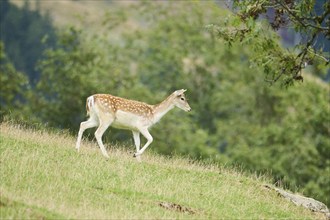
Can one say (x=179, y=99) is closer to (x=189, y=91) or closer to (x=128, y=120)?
(x=128, y=120)

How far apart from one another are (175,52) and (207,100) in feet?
16.0

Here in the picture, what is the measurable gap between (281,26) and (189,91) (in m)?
44.1

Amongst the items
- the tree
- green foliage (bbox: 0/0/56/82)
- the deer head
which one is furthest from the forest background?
green foliage (bbox: 0/0/56/82)

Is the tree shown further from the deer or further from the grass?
the grass

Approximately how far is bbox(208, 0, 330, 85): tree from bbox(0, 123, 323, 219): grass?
289cm

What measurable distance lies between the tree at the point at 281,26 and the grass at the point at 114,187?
2.89 meters

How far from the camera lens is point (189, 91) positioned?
62.4 m

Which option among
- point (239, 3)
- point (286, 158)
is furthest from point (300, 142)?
point (239, 3)

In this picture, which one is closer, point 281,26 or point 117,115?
point 281,26

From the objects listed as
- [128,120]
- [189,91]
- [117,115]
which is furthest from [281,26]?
[189,91]

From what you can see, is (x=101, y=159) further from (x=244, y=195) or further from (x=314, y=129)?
(x=314, y=129)

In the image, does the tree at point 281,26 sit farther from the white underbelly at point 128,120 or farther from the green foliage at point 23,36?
the green foliage at point 23,36

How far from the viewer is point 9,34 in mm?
123812

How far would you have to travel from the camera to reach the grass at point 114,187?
44.9ft
